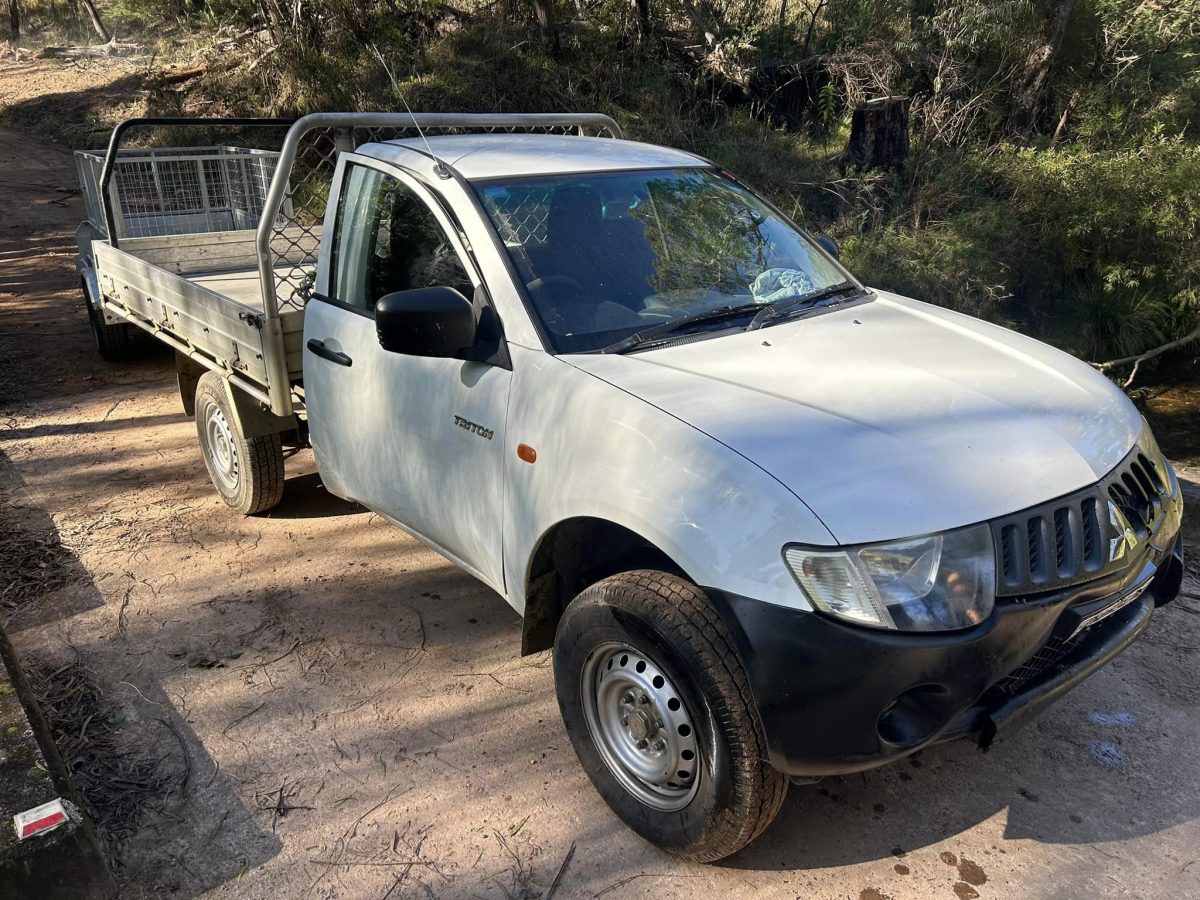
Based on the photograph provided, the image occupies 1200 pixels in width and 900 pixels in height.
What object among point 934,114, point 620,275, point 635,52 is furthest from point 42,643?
point 635,52

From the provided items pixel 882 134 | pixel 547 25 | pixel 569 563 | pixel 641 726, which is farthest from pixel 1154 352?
pixel 547 25

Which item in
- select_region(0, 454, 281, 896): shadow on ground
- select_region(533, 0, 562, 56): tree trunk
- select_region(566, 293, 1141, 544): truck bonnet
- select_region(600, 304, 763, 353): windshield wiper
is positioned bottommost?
select_region(0, 454, 281, 896): shadow on ground

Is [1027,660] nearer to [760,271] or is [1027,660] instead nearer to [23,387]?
[760,271]

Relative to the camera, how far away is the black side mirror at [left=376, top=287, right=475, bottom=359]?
2842 mm

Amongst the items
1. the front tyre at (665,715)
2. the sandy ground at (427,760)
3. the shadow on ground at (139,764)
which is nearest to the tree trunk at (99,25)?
the sandy ground at (427,760)

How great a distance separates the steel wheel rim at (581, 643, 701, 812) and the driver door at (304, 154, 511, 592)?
1.90ft

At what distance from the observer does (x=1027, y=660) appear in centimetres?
233

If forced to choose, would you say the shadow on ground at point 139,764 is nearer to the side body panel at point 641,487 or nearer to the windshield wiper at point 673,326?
the side body panel at point 641,487

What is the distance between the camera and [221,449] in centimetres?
513

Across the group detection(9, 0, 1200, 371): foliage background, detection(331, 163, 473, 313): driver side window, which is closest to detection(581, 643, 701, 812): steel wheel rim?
detection(331, 163, 473, 313): driver side window

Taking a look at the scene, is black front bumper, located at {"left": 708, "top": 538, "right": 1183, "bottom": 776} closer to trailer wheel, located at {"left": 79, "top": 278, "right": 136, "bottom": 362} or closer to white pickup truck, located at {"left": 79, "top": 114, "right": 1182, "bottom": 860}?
white pickup truck, located at {"left": 79, "top": 114, "right": 1182, "bottom": 860}

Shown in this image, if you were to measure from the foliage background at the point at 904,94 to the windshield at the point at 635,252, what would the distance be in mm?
3970

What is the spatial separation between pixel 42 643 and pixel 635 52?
11751mm

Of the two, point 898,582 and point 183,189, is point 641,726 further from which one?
point 183,189
